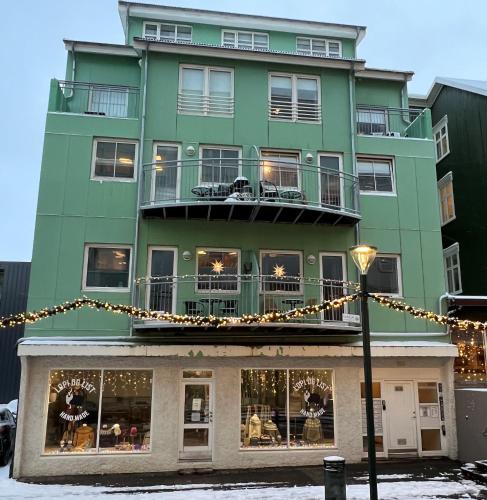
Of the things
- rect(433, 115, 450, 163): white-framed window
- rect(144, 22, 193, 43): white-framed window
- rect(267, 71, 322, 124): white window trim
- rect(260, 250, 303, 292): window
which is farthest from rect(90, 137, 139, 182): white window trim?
rect(433, 115, 450, 163): white-framed window

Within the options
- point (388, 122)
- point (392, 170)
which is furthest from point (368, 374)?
point (388, 122)

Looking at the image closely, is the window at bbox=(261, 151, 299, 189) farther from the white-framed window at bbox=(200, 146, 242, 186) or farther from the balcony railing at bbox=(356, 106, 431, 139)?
the balcony railing at bbox=(356, 106, 431, 139)

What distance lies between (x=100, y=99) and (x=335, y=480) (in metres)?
12.0

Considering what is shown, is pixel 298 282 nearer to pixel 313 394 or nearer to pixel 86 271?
pixel 313 394

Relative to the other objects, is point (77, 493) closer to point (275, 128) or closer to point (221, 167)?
point (221, 167)

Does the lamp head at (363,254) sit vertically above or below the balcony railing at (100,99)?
below

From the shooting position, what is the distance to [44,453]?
12117mm

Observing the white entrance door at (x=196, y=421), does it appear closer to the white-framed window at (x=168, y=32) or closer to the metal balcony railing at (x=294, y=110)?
the metal balcony railing at (x=294, y=110)

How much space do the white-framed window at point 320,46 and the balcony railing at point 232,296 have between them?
8465 millimetres

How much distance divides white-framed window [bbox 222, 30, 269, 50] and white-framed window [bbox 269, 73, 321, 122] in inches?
103

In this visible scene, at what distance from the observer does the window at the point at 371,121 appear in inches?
634

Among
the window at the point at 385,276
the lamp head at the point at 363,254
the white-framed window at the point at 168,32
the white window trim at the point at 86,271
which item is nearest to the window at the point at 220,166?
the white window trim at the point at 86,271

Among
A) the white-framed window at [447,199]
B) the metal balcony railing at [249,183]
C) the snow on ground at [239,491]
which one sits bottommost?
the snow on ground at [239,491]

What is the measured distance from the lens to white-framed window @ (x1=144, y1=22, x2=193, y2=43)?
1678cm
